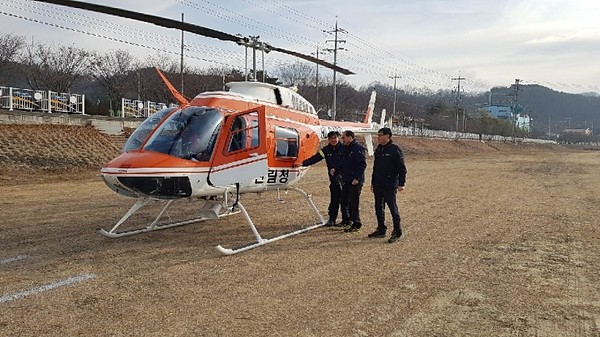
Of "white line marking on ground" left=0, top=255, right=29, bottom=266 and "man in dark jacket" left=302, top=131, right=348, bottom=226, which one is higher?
"man in dark jacket" left=302, top=131, right=348, bottom=226

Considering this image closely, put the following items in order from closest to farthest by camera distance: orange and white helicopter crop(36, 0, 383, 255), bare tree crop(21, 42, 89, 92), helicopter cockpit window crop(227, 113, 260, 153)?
orange and white helicopter crop(36, 0, 383, 255), helicopter cockpit window crop(227, 113, 260, 153), bare tree crop(21, 42, 89, 92)

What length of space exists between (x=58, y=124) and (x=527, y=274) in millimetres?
23520

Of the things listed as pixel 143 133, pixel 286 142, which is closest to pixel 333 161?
pixel 286 142

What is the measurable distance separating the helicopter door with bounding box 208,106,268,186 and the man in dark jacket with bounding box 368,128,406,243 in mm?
2026

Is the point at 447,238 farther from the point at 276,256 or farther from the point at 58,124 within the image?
the point at 58,124

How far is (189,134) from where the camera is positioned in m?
8.13

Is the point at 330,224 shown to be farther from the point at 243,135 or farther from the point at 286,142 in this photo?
the point at 243,135

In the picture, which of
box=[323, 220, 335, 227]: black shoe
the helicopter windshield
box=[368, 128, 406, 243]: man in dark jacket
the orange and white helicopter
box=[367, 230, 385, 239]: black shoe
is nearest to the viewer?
the orange and white helicopter

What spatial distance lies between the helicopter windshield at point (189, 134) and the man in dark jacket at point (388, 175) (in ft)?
9.23

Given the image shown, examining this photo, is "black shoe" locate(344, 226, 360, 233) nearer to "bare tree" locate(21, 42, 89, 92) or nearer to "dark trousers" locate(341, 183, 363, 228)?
"dark trousers" locate(341, 183, 363, 228)

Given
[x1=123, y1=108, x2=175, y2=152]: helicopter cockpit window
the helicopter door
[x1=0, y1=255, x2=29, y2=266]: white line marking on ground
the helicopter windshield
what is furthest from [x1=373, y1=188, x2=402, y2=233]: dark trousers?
[x1=0, y1=255, x2=29, y2=266]: white line marking on ground

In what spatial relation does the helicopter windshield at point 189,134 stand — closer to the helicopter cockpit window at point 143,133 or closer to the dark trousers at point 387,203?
the helicopter cockpit window at point 143,133

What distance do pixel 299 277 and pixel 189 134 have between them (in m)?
2.86

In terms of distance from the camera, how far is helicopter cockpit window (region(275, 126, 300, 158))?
32.6 feet
